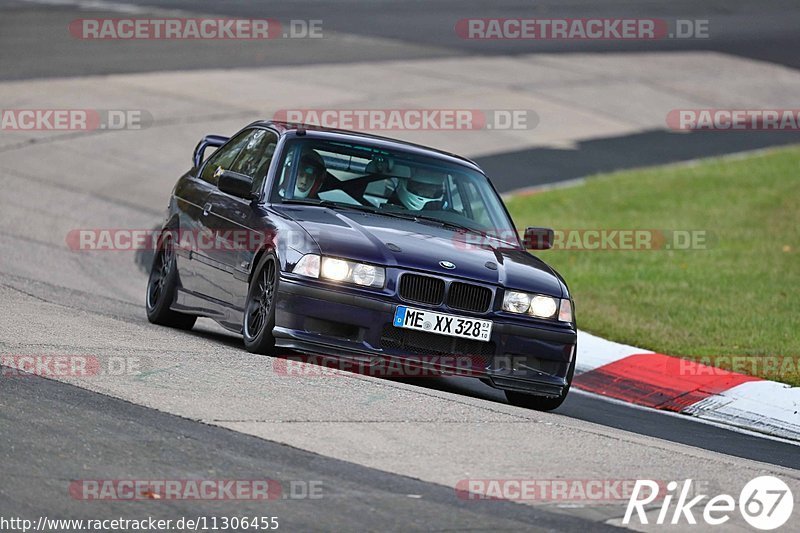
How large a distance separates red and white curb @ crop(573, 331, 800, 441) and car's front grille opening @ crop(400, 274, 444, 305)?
2.73m

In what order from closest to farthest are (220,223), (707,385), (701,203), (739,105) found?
(220,223), (707,385), (701,203), (739,105)

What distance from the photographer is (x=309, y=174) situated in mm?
10016

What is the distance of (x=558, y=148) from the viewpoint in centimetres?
2380

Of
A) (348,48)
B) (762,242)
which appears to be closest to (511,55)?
(348,48)

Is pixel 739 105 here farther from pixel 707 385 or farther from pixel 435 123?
pixel 707 385

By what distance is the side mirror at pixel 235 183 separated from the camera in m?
9.71

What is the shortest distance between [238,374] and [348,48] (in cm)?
2268
